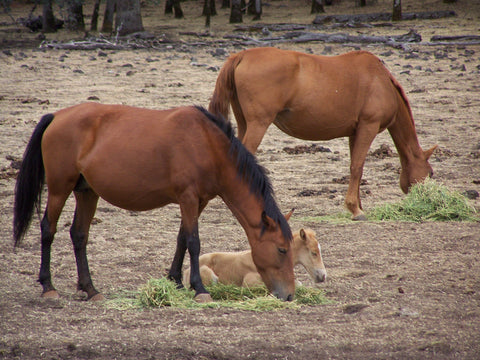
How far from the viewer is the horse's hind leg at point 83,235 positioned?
5470 mm

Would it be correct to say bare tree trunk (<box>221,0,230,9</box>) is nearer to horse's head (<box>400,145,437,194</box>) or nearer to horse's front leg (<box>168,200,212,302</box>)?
horse's head (<box>400,145,437,194</box>)

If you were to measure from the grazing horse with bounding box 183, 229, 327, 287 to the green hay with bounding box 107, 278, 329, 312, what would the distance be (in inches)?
9.0

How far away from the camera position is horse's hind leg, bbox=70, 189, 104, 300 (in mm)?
5470

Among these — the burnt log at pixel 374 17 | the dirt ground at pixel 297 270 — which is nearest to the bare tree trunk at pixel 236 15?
the burnt log at pixel 374 17

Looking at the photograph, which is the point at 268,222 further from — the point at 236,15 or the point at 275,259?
the point at 236,15

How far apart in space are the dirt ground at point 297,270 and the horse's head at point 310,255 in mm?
213

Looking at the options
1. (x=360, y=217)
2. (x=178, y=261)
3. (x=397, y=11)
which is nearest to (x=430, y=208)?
(x=360, y=217)

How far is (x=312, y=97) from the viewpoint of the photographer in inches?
318

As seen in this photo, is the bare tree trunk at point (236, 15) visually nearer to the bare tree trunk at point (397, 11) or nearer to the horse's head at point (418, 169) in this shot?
the bare tree trunk at point (397, 11)

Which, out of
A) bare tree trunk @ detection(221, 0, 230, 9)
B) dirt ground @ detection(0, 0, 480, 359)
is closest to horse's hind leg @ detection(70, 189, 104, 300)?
dirt ground @ detection(0, 0, 480, 359)

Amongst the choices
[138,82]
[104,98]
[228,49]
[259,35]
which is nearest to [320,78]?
[104,98]

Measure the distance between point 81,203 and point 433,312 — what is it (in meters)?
2.88

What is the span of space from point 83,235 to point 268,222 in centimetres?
154

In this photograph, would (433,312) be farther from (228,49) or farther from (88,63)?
(228,49)
